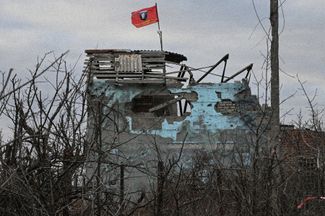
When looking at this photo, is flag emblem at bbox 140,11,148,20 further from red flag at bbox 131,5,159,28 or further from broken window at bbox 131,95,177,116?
broken window at bbox 131,95,177,116

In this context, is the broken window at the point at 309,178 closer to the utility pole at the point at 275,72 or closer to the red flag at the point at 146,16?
the utility pole at the point at 275,72

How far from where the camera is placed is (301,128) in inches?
574

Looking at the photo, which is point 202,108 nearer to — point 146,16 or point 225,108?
point 225,108

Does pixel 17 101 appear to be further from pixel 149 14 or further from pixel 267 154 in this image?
pixel 149 14

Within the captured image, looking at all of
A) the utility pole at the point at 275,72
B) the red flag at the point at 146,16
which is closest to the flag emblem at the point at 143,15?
the red flag at the point at 146,16

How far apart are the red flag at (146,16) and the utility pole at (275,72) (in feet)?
36.5

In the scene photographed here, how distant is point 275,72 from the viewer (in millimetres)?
11492

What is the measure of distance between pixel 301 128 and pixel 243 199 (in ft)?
24.6

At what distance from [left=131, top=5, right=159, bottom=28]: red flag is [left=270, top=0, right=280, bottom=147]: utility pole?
1113cm

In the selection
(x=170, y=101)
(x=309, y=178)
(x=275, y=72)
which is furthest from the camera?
(x=170, y=101)

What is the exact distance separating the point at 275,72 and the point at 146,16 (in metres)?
12.1

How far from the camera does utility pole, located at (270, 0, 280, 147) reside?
1103cm

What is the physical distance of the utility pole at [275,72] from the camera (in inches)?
434

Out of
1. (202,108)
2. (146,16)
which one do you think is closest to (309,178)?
(202,108)
